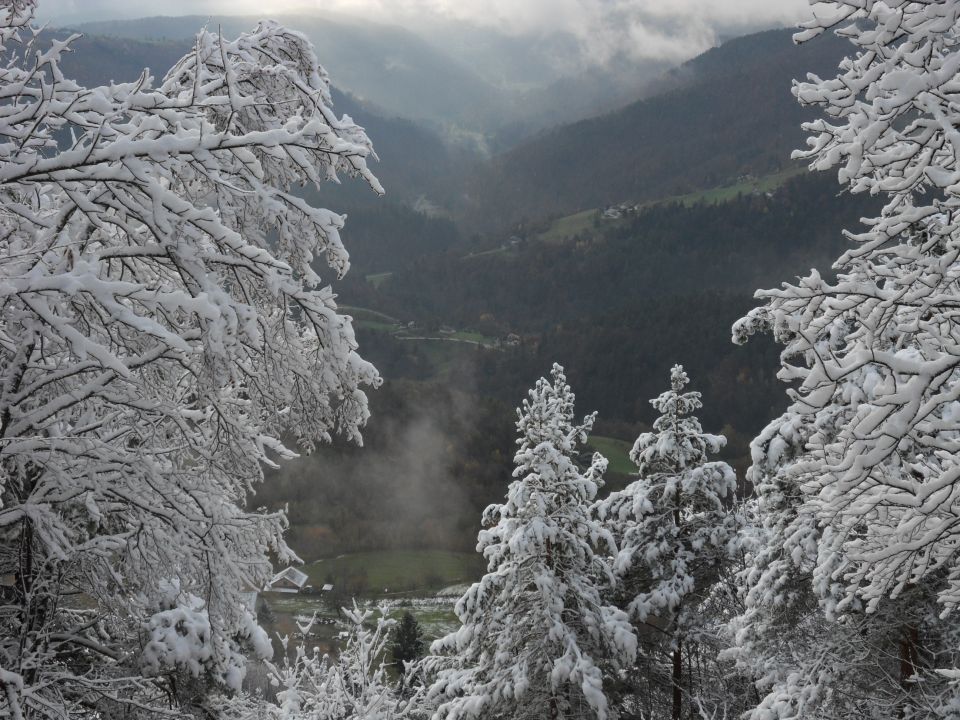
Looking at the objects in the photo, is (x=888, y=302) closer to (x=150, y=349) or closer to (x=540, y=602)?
(x=150, y=349)

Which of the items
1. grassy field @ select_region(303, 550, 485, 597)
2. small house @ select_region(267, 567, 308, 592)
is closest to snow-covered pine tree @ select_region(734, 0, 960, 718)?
small house @ select_region(267, 567, 308, 592)

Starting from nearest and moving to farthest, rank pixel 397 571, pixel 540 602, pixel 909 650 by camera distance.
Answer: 1. pixel 909 650
2. pixel 540 602
3. pixel 397 571

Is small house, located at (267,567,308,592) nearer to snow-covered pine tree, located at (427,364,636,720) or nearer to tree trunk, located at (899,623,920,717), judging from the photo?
snow-covered pine tree, located at (427,364,636,720)

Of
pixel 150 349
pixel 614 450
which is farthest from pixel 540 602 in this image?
pixel 614 450

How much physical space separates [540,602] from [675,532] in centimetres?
385

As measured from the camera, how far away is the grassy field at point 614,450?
8331 centimetres

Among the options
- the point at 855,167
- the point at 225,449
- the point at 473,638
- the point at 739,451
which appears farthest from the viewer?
the point at 739,451

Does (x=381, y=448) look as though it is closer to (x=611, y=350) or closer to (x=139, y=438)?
(x=611, y=350)

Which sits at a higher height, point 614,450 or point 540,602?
point 614,450

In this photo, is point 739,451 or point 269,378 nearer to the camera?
point 269,378

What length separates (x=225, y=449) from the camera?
4273 mm

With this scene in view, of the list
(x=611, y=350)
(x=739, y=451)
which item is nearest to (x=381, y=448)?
(x=739, y=451)

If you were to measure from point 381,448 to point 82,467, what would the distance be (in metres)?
84.7

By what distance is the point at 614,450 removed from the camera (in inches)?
3622
